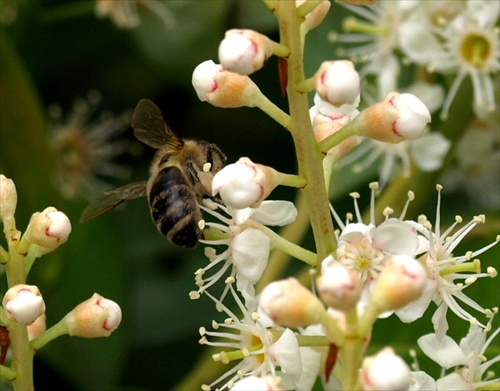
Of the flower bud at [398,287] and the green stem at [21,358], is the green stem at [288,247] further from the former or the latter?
the green stem at [21,358]

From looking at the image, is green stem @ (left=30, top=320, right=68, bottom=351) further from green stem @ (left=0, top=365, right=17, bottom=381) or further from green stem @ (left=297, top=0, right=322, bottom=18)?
green stem @ (left=297, top=0, right=322, bottom=18)

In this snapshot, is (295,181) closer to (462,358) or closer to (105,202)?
(462,358)

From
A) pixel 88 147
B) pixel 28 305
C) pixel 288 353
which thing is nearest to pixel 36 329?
pixel 28 305

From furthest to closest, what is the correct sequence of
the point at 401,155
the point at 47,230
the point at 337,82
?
the point at 401,155, the point at 47,230, the point at 337,82

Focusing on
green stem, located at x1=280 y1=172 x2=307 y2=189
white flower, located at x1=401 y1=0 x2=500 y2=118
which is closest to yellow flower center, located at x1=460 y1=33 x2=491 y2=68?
white flower, located at x1=401 y1=0 x2=500 y2=118

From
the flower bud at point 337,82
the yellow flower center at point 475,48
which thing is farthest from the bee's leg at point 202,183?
the yellow flower center at point 475,48

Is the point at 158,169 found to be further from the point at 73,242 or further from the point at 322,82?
the point at 73,242
